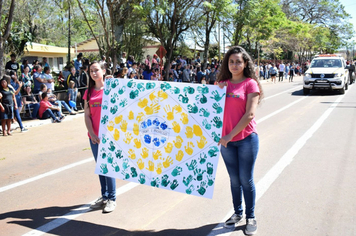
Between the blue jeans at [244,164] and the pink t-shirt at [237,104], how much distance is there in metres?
0.09

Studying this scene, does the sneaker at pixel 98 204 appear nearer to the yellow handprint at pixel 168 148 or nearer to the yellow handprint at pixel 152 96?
the yellow handprint at pixel 168 148

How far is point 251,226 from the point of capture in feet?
13.0

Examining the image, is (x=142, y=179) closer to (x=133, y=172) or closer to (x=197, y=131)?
(x=133, y=172)

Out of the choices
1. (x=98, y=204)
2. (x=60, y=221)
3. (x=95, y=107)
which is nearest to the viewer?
(x=60, y=221)

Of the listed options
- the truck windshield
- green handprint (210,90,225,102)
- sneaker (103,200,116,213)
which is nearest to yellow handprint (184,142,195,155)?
green handprint (210,90,225,102)

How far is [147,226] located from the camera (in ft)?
13.6

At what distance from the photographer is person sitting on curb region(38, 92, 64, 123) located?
1212 cm

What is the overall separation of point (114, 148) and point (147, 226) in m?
1.02

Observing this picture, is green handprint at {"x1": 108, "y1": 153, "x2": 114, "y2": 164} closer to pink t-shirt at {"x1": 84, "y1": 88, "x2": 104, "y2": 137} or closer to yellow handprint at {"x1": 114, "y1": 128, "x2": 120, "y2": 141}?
yellow handprint at {"x1": 114, "y1": 128, "x2": 120, "y2": 141}

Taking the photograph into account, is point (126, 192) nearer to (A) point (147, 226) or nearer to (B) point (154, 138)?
(A) point (147, 226)

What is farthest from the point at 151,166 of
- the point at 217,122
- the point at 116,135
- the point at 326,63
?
the point at 326,63

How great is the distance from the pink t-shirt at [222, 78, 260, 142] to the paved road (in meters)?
0.56

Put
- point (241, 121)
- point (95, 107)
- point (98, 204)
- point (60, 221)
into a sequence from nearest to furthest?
point (241, 121), point (60, 221), point (95, 107), point (98, 204)

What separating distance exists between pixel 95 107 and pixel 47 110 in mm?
8315
